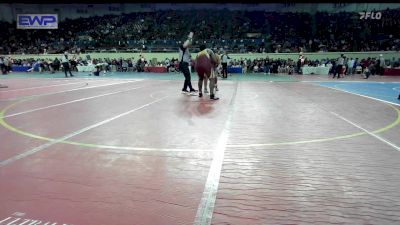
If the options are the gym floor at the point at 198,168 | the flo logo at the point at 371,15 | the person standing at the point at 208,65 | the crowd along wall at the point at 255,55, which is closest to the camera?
the gym floor at the point at 198,168

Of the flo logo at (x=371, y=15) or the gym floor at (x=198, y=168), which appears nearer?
the gym floor at (x=198, y=168)

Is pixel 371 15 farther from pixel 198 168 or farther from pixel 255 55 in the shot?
pixel 198 168

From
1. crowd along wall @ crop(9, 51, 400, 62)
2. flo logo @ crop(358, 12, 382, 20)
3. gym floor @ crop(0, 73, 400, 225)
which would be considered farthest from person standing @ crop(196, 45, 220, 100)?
flo logo @ crop(358, 12, 382, 20)

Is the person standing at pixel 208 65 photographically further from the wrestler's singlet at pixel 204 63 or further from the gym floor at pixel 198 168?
the gym floor at pixel 198 168

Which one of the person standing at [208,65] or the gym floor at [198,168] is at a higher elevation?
the person standing at [208,65]

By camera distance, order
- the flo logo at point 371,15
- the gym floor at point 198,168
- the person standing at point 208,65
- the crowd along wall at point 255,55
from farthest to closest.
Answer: the flo logo at point 371,15
the crowd along wall at point 255,55
the person standing at point 208,65
the gym floor at point 198,168

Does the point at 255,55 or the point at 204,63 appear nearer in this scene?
the point at 204,63

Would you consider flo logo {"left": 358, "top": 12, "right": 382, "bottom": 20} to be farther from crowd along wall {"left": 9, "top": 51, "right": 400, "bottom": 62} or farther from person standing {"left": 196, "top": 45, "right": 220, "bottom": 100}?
person standing {"left": 196, "top": 45, "right": 220, "bottom": 100}

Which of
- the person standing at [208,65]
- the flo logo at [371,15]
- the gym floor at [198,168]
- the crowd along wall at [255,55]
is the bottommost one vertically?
the gym floor at [198,168]

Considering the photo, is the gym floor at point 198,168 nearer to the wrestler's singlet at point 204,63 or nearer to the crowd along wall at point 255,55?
the wrestler's singlet at point 204,63

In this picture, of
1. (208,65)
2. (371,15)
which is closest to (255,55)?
(371,15)

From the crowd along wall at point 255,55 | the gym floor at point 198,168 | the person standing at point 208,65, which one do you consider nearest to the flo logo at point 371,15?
the crowd along wall at point 255,55

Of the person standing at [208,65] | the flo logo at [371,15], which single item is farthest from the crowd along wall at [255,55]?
the person standing at [208,65]

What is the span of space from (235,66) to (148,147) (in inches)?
978
